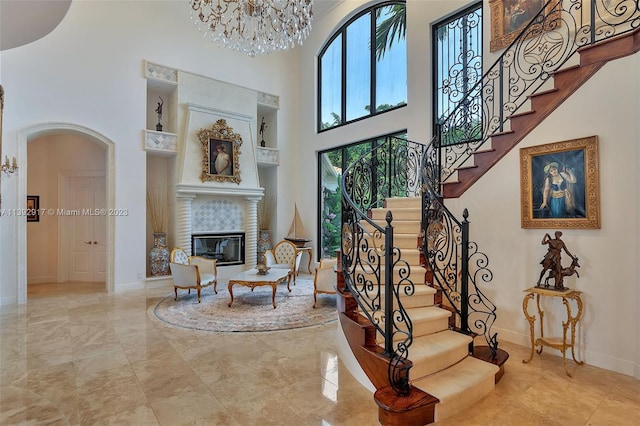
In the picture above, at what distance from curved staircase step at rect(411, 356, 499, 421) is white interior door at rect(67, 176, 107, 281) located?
8.04 m

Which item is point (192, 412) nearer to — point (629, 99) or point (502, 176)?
point (502, 176)

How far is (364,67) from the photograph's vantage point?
796 cm

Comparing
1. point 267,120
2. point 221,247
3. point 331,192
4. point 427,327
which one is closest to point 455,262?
point 427,327

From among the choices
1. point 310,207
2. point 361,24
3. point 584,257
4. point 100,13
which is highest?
point 361,24

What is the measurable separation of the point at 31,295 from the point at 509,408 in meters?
8.10

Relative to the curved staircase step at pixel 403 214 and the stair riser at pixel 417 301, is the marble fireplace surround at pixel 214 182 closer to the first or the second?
the curved staircase step at pixel 403 214

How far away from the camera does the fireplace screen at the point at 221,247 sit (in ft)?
26.3

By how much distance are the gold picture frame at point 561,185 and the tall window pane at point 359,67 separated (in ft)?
15.3

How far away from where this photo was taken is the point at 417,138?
643 cm

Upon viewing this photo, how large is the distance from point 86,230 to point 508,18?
9.78m

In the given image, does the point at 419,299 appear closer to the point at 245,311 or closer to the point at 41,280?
the point at 245,311

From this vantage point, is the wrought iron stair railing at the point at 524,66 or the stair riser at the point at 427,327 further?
the wrought iron stair railing at the point at 524,66

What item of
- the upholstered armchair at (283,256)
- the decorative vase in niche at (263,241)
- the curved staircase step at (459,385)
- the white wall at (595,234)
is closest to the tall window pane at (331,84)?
the decorative vase in niche at (263,241)

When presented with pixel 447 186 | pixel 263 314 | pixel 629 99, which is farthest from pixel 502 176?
pixel 263 314
